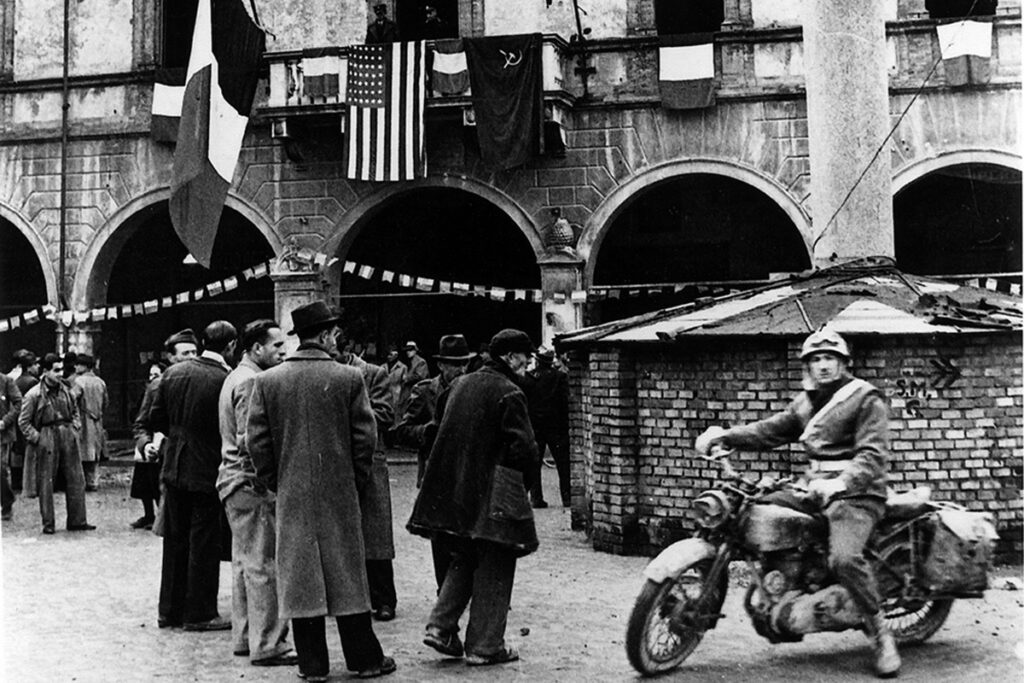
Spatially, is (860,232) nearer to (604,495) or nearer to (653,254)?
(604,495)

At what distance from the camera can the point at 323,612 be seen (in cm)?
630

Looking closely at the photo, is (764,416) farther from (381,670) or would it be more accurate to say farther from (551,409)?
(551,409)

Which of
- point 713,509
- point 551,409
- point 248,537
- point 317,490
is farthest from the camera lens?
point 551,409

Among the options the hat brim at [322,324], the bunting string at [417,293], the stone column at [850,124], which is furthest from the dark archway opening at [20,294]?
the hat brim at [322,324]

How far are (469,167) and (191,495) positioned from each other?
12.4m

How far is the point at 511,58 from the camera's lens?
60.8ft

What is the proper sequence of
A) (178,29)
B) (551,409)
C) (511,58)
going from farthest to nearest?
(178,29) < (511,58) < (551,409)

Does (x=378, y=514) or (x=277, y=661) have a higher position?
(x=378, y=514)

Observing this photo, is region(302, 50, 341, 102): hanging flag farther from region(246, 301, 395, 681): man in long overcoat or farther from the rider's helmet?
the rider's helmet

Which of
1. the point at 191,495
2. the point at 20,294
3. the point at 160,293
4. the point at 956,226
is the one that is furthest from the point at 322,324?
the point at 20,294

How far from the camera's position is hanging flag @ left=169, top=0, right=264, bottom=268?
48.2 feet

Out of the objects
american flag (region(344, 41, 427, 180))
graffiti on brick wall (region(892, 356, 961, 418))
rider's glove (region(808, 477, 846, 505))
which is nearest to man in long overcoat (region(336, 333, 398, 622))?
rider's glove (region(808, 477, 846, 505))

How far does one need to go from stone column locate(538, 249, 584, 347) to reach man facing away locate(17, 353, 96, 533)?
8242 millimetres

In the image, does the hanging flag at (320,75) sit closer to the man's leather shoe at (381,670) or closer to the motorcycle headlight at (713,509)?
the man's leather shoe at (381,670)
